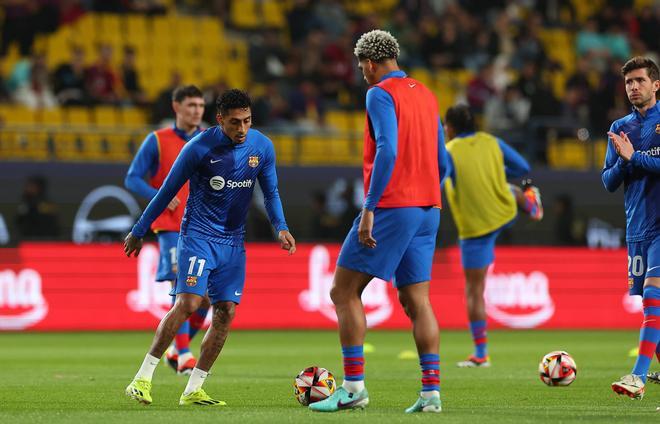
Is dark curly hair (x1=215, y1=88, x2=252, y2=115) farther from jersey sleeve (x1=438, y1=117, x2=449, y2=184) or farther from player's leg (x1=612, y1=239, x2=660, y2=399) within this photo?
player's leg (x1=612, y1=239, x2=660, y2=399)

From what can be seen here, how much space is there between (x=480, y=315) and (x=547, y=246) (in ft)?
29.7

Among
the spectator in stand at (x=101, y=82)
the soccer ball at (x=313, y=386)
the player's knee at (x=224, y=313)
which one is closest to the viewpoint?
the soccer ball at (x=313, y=386)

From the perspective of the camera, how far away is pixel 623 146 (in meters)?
9.20

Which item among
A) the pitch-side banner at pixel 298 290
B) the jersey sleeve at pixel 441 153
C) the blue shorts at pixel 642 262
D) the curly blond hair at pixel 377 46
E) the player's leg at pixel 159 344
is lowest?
the pitch-side banner at pixel 298 290

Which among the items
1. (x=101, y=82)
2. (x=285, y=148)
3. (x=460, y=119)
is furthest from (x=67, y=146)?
(x=460, y=119)

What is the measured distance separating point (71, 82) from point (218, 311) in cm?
1250

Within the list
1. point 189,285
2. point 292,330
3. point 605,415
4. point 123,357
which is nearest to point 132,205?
point 292,330

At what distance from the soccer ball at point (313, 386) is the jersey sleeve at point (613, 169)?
8.92 ft

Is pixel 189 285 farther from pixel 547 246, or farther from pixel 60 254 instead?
pixel 547 246

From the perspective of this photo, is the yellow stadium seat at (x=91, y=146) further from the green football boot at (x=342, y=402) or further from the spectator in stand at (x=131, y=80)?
the green football boot at (x=342, y=402)

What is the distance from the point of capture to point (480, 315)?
12.8 meters

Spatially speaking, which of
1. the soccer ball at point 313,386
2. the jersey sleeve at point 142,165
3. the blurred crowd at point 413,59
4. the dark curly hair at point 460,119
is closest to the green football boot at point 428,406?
the soccer ball at point 313,386

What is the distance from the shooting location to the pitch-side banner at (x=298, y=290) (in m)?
18.2

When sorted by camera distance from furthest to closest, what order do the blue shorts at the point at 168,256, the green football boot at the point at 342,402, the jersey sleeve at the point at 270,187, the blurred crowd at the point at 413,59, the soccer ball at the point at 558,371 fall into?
1. the blurred crowd at the point at 413,59
2. the blue shorts at the point at 168,256
3. the soccer ball at the point at 558,371
4. the jersey sleeve at the point at 270,187
5. the green football boot at the point at 342,402
